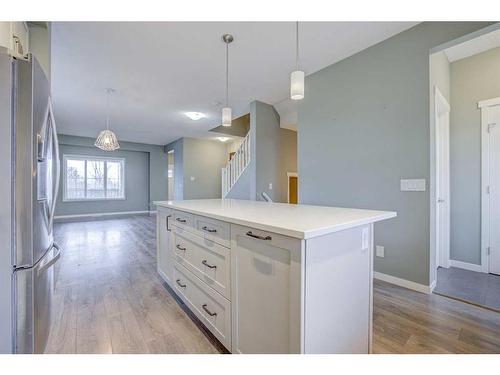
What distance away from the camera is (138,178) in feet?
28.5

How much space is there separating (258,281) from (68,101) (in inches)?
201

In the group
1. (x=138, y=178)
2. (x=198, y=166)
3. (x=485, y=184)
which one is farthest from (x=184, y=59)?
(x=138, y=178)

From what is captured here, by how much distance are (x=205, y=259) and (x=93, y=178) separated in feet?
26.8

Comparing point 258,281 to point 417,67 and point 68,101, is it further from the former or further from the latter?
point 68,101

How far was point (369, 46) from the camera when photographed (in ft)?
8.57

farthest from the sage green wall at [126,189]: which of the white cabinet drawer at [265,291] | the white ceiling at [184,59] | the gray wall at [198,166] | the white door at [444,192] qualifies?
the white door at [444,192]

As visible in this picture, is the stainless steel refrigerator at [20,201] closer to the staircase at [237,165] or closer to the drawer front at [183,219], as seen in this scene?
the drawer front at [183,219]

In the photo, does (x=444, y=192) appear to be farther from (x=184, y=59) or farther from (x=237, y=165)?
(x=184, y=59)

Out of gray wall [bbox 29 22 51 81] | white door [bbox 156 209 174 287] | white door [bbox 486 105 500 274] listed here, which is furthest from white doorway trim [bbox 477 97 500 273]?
gray wall [bbox 29 22 51 81]

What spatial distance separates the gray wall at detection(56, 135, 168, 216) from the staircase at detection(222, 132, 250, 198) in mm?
4490

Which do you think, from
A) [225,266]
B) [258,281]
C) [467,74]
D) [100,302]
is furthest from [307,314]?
[467,74]

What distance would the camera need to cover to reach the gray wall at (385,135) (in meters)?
2.26

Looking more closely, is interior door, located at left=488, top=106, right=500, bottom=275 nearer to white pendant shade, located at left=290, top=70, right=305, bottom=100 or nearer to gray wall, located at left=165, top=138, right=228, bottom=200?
white pendant shade, located at left=290, top=70, right=305, bottom=100

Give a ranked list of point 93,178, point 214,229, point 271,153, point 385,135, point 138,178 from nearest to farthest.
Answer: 1. point 214,229
2. point 385,135
3. point 271,153
4. point 93,178
5. point 138,178
